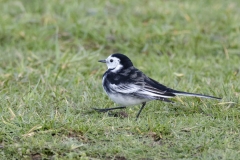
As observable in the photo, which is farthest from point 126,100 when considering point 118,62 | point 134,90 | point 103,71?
point 103,71

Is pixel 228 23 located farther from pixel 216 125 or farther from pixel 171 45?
pixel 216 125

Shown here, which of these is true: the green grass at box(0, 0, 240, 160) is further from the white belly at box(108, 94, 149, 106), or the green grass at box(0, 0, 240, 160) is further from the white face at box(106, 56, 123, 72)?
the white face at box(106, 56, 123, 72)

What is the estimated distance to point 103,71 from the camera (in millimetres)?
8328

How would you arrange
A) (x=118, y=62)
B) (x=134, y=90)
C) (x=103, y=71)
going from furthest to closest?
(x=103, y=71), (x=118, y=62), (x=134, y=90)

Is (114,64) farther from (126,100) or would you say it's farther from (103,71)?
(103,71)

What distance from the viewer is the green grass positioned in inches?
208

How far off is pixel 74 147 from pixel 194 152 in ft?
3.66

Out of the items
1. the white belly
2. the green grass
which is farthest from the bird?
the green grass

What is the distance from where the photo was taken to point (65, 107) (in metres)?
6.42

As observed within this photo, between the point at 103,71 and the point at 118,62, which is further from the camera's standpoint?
the point at 103,71

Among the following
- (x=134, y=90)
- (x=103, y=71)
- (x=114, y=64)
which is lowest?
(x=103, y=71)

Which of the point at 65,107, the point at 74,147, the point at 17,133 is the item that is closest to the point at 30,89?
the point at 65,107

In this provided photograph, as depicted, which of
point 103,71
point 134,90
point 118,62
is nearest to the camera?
point 134,90

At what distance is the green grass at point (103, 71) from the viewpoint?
17.4ft
